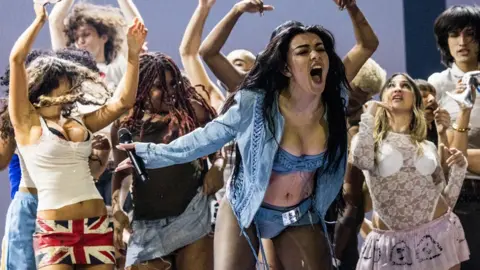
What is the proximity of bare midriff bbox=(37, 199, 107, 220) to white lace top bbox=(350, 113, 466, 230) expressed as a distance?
127 centimetres

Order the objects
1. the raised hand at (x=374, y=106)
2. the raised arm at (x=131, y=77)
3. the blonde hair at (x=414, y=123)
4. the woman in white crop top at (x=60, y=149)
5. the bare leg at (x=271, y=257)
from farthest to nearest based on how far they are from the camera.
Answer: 1. the blonde hair at (x=414, y=123)
2. the raised hand at (x=374, y=106)
3. the raised arm at (x=131, y=77)
4. the woman in white crop top at (x=60, y=149)
5. the bare leg at (x=271, y=257)

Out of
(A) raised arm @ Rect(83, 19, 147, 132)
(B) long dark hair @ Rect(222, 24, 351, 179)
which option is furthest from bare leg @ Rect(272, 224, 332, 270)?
(A) raised arm @ Rect(83, 19, 147, 132)

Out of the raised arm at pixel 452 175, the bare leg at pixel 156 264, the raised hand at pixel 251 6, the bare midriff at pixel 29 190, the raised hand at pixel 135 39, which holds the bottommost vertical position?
the bare leg at pixel 156 264

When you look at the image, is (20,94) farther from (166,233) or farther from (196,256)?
(196,256)

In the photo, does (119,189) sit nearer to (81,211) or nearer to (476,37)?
(81,211)

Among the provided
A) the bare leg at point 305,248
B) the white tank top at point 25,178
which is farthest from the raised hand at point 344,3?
the white tank top at point 25,178

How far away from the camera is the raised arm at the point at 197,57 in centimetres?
448

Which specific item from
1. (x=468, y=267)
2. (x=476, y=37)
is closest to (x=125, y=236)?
(x=468, y=267)

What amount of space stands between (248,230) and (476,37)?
79.1 inches

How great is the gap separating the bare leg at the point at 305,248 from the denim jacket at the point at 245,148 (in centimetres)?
9

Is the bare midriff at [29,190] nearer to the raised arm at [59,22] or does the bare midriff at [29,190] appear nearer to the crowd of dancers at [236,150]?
the crowd of dancers at [236,150]

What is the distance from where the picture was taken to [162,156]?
344 cm

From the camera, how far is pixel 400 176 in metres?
4.20

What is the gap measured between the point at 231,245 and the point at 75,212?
2.49ft
